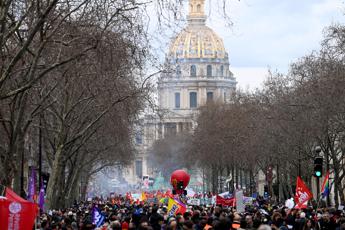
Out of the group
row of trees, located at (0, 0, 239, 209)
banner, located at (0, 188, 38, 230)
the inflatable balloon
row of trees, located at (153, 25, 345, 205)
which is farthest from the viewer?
the inflatable balloon

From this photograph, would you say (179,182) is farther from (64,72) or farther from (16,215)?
(16,215)

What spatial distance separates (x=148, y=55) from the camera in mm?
36344

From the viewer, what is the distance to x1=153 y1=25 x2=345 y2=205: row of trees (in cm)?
5344

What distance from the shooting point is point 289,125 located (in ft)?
213

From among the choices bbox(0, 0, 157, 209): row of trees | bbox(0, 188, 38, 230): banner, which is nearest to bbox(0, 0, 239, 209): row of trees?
bbox(0, 0, 157, 209): row of trees

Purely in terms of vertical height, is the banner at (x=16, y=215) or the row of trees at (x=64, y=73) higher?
the row of trees at (x=64, y=73)

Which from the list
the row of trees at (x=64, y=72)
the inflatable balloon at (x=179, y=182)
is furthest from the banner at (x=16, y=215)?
the inflatable balloon at (x=179, y=182)

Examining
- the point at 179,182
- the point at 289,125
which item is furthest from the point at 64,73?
the point at 289,125

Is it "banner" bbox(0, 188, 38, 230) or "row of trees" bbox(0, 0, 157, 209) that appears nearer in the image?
"banner" bbox(0, 188, 38, 230)

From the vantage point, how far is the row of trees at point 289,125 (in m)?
53.4

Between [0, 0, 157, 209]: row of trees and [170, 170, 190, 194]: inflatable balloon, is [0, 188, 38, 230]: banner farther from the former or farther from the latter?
[170, 170, 190, 194]: inflatable balloon

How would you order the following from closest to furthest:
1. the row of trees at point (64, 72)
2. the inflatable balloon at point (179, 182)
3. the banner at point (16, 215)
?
the banner at point (16, 215) < the row of trees at point (64, 72) < the inflatable balloon at point (179, 182)

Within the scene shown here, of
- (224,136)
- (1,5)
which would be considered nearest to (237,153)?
(224,136)

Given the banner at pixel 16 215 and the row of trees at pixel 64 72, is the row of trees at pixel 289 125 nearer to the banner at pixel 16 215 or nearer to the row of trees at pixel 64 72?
the row of trees at pixel 64 72
